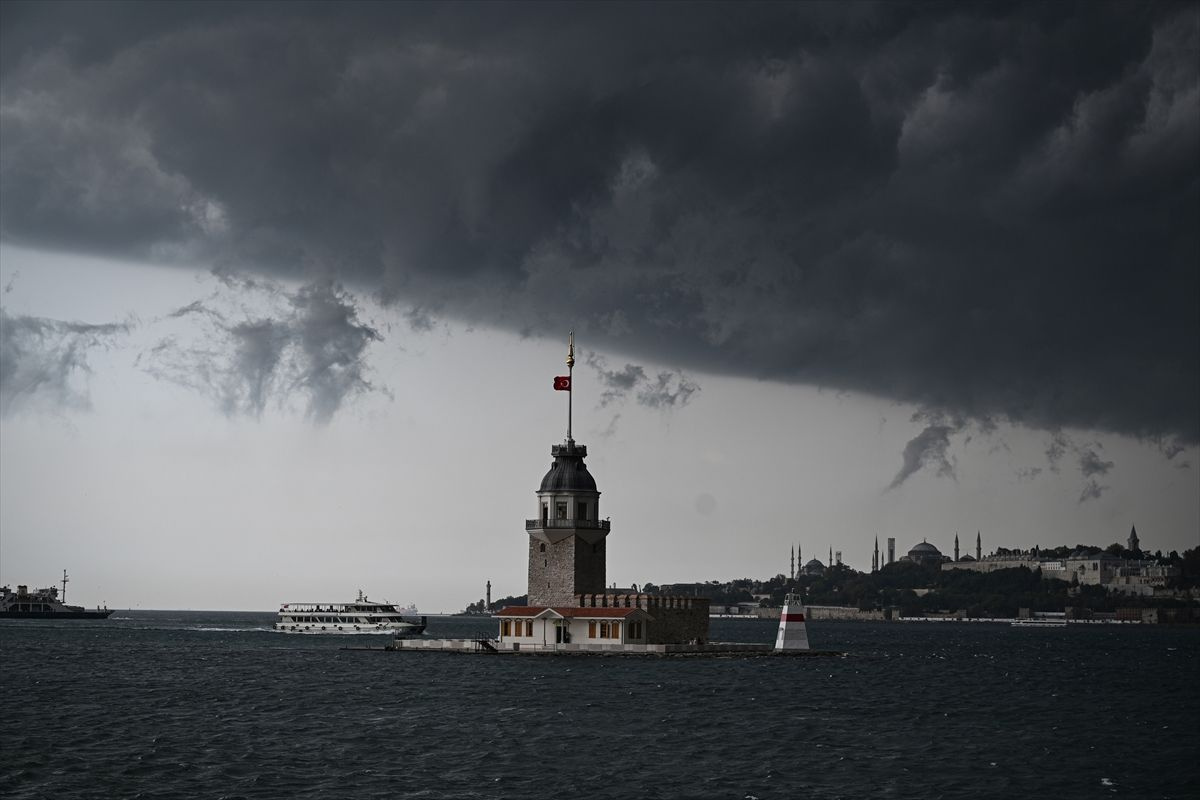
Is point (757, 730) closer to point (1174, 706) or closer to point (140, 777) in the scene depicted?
point (140, 777)

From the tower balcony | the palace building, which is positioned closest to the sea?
the palace building

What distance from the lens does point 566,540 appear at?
113 metres

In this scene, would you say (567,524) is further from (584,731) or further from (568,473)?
(584,731)

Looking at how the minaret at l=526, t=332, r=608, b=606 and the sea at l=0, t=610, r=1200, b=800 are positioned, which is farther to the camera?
the minaret at l=526, t=332, r=608, b=606

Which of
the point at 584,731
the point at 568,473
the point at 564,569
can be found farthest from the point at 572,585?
the point at 584,731

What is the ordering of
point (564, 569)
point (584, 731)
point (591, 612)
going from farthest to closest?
point (564, 569)
point (591, 612)
point (584, 731)

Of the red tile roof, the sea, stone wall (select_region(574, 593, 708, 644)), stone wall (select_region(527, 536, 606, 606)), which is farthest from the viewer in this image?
stone wall (select_region(527, 536, 606, 606))

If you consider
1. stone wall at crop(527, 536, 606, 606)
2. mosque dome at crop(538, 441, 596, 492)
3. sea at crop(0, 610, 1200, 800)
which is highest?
mosque dome at crop(538, 441, 596, 492)

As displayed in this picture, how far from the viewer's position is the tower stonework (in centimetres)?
11325

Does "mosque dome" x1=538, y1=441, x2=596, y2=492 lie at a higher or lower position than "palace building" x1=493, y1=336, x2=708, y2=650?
higher

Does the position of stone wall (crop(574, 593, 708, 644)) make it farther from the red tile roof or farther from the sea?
the sea

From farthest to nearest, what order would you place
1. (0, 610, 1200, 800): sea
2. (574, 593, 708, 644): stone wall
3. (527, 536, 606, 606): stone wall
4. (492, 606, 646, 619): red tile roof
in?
(527, 536, 606, 606): stone wall, (574, 593, 708, 644): stone wall, (492, 606, 646, 619): red tile roof, (0, 610, 1200, 800): sea

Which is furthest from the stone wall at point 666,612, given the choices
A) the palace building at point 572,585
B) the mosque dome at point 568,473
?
the mosque dome at point 568,473

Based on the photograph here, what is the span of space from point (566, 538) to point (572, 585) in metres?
3.46
